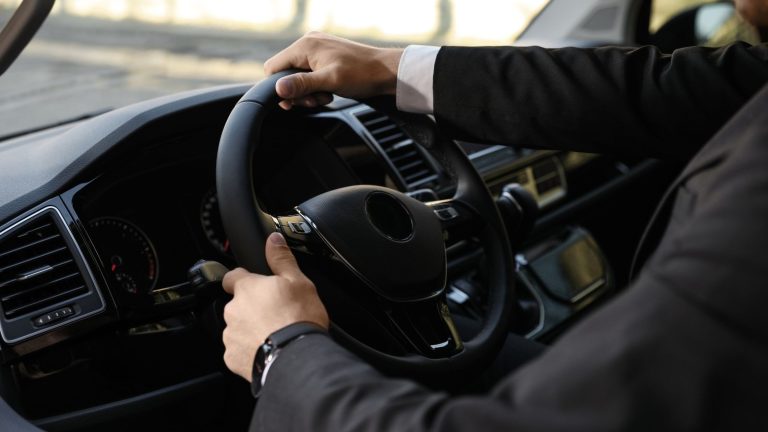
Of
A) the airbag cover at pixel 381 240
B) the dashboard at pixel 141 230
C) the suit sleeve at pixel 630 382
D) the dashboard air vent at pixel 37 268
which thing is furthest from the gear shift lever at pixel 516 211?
the suit sleeve at pixel 630 382

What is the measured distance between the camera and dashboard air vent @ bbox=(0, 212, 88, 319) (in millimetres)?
1347

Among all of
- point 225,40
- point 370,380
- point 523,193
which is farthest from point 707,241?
point 225,40

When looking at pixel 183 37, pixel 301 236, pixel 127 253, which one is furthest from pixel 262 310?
pixel 183 37

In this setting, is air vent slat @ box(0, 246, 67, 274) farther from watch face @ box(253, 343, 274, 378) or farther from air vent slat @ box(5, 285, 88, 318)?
watch face @ box(253, 343, 274, 378)

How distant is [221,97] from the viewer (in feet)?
5.14

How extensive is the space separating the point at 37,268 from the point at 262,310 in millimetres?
535

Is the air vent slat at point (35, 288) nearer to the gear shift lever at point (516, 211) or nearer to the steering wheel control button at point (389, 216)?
the steering wheel control button at point (389, 216)

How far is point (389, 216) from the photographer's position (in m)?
1.29

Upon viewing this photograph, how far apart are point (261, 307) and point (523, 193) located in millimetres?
833

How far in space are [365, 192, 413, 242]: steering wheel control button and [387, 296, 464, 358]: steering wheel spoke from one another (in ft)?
0.34

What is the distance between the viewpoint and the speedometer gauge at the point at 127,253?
1.51m

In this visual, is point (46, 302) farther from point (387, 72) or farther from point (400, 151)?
point (400, 151)

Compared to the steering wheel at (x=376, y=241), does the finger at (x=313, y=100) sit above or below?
above

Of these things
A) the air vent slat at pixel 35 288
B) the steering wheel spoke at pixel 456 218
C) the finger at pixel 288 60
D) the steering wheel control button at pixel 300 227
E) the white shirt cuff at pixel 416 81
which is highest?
the finger at pixel 288 60
